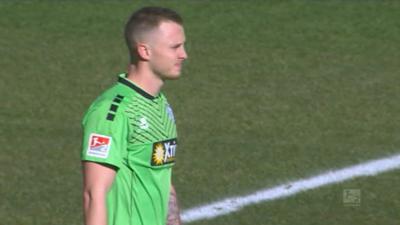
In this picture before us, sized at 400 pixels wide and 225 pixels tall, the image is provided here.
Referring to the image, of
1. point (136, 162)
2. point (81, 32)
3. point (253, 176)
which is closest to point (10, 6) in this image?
point (81, 32)

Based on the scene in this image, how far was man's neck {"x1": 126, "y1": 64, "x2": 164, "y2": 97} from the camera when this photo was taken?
6.43 metres

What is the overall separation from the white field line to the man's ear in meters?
4.09

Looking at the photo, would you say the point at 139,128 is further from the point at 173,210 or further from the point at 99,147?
the point at 173,210

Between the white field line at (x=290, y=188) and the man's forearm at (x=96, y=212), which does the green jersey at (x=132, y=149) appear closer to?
the man's forearm at (x=96, y=212)

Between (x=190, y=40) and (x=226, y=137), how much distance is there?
2728mm

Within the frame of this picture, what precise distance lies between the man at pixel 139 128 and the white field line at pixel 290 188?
3882mm

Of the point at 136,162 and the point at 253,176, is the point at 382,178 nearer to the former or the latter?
the point at 253,176

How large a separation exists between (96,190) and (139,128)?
0.45 meters

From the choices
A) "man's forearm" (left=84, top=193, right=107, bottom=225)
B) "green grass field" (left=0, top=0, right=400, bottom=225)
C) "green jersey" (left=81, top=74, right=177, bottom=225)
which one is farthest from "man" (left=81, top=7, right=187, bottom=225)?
"green grass field" (left=0, top=0, right=400, bottom=225)

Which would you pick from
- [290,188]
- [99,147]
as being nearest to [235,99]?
[290,188]

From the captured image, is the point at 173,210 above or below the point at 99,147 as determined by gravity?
below

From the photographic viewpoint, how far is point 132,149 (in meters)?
6.41

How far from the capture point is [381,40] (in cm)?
1441

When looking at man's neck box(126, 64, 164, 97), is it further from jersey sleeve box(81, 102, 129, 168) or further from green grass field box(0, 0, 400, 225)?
green grass field box(0, 0, 400, 225)
